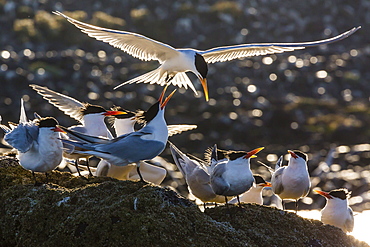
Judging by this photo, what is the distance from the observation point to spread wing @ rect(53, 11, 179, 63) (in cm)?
739

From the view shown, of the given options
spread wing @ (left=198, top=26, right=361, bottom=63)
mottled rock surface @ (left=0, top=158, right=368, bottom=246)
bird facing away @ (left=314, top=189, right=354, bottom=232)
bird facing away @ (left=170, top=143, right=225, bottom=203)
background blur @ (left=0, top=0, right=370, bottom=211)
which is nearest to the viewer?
mottled rock surface @ (left=0, top=158, right=368, bottom=246)

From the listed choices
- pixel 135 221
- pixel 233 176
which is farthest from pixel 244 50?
pixel 135 221

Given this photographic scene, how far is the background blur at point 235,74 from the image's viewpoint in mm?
15117

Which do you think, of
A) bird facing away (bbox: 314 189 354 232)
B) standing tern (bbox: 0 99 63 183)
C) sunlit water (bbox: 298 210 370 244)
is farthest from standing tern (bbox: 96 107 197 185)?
sunlit water (bbox: 298 210 370 244)

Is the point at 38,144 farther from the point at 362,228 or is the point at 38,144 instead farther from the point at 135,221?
the point at 362,228

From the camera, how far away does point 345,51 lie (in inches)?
852

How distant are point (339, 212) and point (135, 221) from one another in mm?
2814

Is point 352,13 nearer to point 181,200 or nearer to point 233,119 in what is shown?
point 233,119

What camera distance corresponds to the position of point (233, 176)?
525 cm

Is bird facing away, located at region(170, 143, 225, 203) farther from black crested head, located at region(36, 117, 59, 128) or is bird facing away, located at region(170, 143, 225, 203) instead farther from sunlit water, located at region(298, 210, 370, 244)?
sunlit water, located at region(298, 210, 370, 244)

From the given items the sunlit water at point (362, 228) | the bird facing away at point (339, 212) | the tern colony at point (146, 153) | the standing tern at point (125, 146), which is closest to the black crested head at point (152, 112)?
the tern colony at point (146, 153)

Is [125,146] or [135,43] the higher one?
[125,146]

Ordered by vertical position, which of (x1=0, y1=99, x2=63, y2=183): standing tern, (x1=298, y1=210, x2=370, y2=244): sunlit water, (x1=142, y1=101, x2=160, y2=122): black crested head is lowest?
(x1=298, y1=210, x2=370, y2=244): sunlit water

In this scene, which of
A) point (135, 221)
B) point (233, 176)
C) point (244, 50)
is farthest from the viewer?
point (244, 50)
